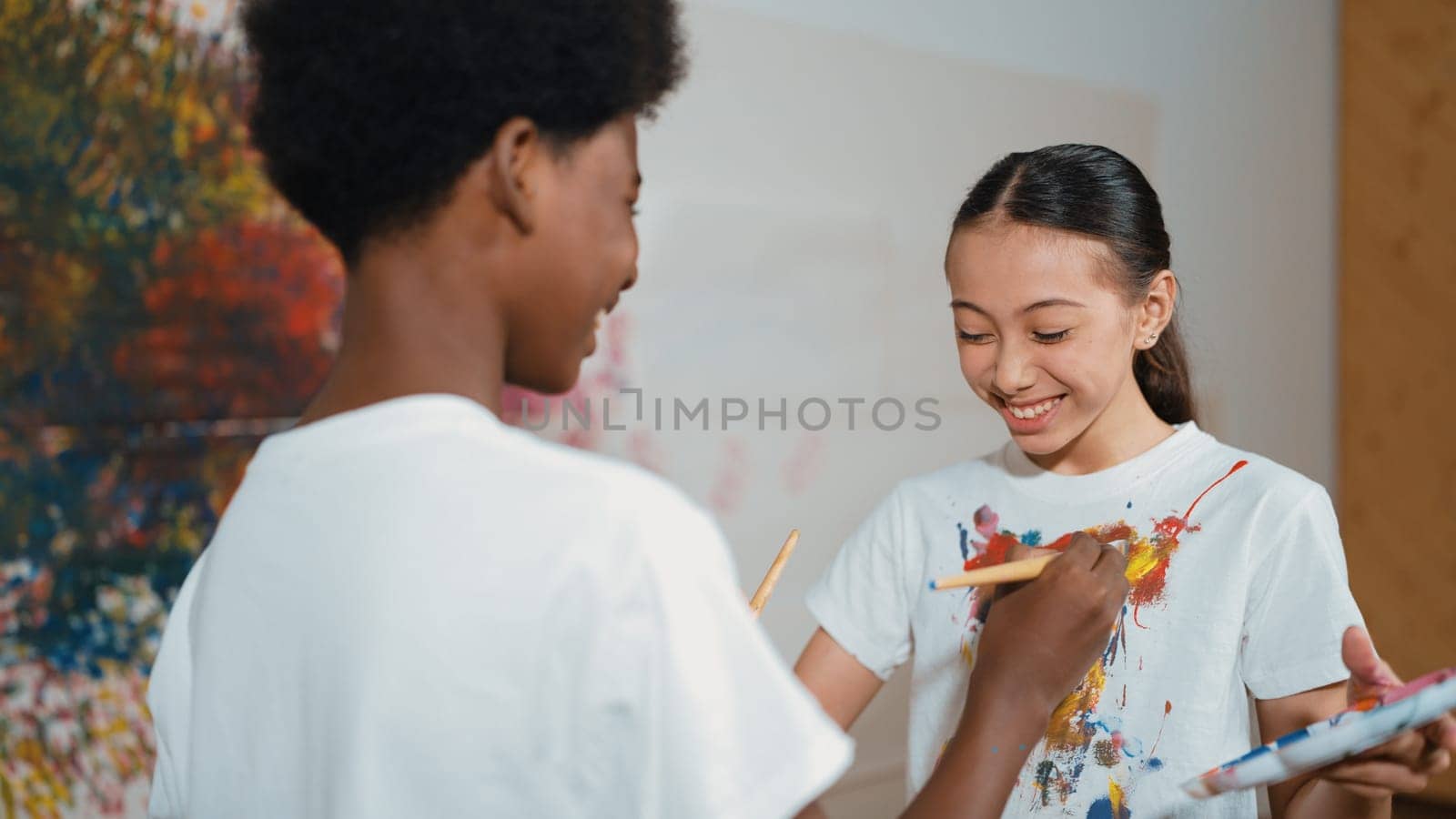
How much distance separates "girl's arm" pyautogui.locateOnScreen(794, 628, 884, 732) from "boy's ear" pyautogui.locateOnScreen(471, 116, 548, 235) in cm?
74

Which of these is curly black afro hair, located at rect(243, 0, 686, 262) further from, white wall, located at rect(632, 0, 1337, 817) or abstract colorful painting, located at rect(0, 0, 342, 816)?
white wall, located at rect(632, 0, 1337, 817)

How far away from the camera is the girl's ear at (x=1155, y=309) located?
118 cm

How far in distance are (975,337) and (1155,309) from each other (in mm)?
185

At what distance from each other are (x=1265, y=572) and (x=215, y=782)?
843mm

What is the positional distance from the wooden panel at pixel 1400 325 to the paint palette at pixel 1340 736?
2.93 meters

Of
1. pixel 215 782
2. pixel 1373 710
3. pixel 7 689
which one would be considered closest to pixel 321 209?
pixel 215 782

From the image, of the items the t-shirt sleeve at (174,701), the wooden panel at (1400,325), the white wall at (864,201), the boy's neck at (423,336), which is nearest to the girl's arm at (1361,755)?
the boy's neck at (423,336)

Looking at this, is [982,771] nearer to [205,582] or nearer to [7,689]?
[205,582]

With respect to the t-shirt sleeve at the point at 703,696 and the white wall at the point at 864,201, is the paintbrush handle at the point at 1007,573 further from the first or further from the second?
the white wall at the point at 864,201

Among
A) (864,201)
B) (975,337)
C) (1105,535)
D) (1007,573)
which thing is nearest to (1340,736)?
(1007,573)

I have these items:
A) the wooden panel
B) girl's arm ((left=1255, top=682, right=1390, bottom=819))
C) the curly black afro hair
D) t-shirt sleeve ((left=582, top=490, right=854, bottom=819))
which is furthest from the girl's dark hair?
the wooden panel

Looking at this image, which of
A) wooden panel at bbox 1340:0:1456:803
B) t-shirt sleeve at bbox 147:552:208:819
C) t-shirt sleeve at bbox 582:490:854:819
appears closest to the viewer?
t-shirt sleeve at bbox 582:490:854:819

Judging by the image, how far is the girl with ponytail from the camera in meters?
1.04

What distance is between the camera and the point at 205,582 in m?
0.65
